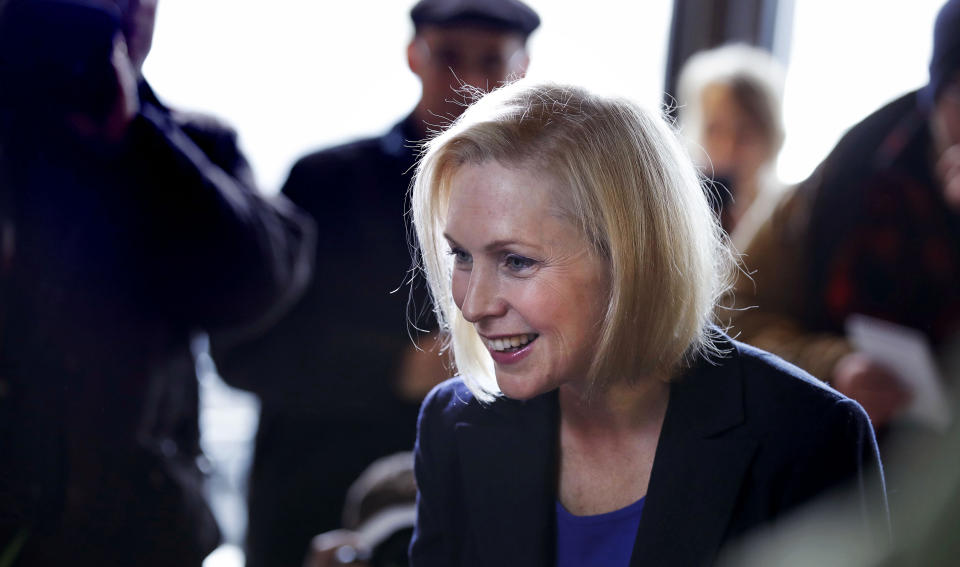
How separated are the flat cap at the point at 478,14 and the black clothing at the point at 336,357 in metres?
0.20

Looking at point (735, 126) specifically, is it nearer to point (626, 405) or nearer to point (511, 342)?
point (626, 405)

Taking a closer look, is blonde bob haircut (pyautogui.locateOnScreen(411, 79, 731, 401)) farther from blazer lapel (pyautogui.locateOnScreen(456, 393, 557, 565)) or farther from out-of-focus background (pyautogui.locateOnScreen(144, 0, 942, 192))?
out-of-focus background (pyautogui.locateOnScreen(144, 0, 942, 192))

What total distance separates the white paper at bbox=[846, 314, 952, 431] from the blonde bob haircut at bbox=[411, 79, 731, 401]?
51cm

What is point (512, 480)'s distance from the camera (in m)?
1.12

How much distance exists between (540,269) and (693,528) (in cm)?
32

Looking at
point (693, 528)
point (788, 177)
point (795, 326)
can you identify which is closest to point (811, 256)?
point (795, 326)

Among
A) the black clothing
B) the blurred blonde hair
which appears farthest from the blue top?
the blurred blonde hair

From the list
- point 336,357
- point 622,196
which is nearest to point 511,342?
point 622,196

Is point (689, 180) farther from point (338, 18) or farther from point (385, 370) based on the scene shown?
point (338, 18)

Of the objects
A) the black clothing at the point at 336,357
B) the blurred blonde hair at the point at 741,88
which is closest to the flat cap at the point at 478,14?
the black clothing at the point at 336,357

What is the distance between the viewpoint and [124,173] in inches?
52.9

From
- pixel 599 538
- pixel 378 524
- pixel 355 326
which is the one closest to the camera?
pixel 599 538

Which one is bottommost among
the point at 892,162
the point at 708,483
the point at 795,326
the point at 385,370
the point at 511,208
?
the point at 385,370

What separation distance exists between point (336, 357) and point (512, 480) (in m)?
0.77
